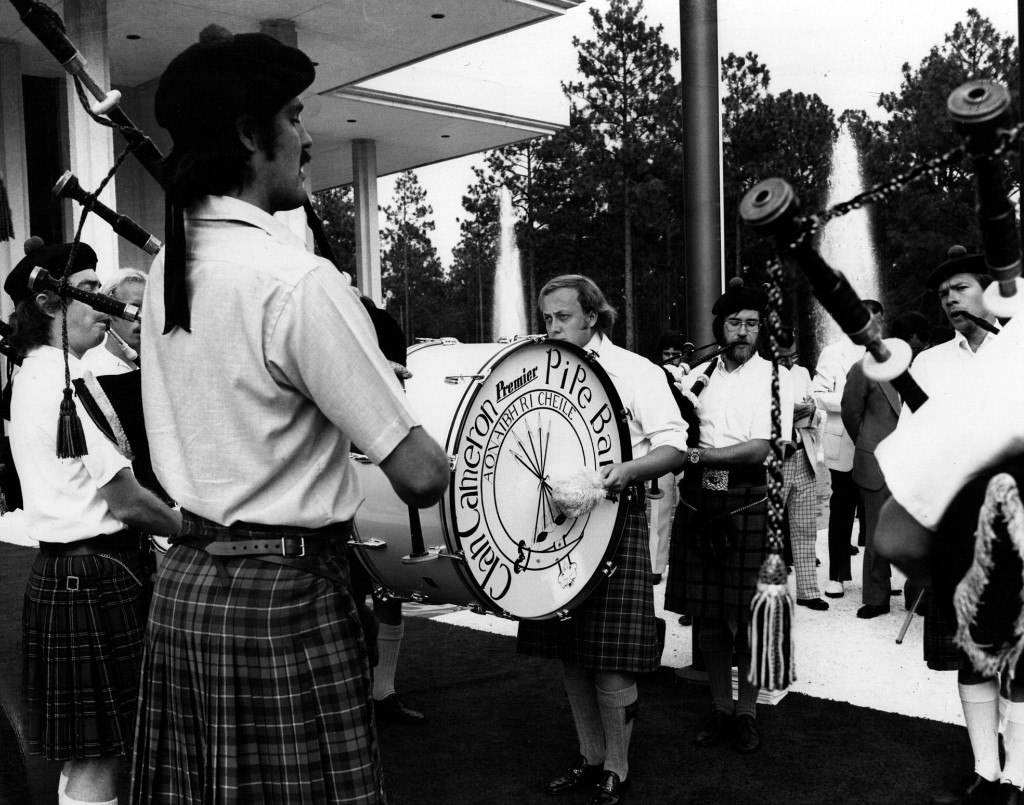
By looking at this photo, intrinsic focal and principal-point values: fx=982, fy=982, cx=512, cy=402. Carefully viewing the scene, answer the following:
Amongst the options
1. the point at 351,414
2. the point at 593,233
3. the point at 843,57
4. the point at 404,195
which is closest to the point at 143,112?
the point at 843,57

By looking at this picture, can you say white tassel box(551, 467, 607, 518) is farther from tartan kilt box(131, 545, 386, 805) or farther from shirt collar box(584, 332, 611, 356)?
tartan kilt box(131, 545, 386, 805)

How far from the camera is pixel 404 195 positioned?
41594mm

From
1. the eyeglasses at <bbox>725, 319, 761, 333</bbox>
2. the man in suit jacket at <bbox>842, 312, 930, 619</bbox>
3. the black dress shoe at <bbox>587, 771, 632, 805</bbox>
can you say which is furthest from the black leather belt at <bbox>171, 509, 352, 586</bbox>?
the man in suit jacket at <bbox>842, 312, 930, 619</bbox>

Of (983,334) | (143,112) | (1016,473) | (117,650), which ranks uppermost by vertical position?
(143,112)

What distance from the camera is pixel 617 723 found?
10.5 feet

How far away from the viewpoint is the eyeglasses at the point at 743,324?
13.3ft

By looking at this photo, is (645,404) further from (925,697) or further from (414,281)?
(414,281)

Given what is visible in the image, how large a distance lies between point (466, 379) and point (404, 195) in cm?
4008

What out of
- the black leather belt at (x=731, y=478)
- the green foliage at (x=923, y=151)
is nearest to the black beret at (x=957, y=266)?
the black leather belt at (x=731, y=478)

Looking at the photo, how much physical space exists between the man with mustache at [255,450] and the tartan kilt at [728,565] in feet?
7.74

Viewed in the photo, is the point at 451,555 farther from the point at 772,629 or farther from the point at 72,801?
the point at 772,629

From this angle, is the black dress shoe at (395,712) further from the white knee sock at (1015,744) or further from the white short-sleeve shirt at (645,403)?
the white knee sock at (1015,744)

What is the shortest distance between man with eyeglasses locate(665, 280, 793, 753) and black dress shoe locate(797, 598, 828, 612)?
1778 mm

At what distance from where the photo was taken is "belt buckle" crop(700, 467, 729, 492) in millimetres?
3885
